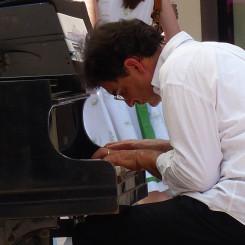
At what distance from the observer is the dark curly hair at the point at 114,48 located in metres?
2.35

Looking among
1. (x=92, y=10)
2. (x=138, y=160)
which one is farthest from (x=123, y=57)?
(x=92, y=10)

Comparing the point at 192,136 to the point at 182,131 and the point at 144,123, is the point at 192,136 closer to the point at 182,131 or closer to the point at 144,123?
the point at 182,131

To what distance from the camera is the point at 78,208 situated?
2146 mm

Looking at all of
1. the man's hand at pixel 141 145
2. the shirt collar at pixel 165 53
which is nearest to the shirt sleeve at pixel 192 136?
the shirt collar at pixel 165 53

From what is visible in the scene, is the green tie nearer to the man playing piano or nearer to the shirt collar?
the man playing piano

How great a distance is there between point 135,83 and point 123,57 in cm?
10

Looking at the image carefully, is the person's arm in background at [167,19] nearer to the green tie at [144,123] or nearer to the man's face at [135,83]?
the green tie at [144,123]

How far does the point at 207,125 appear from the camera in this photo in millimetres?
2107

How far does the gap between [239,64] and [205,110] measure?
0.75ft

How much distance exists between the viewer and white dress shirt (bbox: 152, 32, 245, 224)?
6.91ft

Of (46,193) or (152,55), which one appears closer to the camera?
(46,193)

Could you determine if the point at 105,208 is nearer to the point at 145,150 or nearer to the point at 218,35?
the point at 145,150

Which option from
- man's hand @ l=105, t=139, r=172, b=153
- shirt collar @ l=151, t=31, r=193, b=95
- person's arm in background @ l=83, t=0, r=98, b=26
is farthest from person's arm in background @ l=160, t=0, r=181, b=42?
shirt collar @ l=151, t=31, r=193, b=95

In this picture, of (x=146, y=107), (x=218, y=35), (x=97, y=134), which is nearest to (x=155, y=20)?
(x=146, y=107)
